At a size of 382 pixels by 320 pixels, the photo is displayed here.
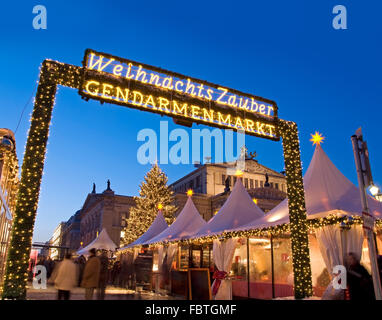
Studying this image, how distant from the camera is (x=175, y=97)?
9.69 metres

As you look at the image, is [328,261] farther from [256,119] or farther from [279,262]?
[279,262]

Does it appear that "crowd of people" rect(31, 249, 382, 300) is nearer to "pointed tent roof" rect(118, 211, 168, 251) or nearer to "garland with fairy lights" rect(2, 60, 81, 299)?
"garland with fairy lights" rect(2, 60, 81, 299)

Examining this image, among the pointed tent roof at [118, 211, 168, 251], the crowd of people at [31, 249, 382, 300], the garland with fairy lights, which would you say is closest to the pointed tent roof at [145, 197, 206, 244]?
the pointed tent roof at [118, 211, 168, 251]

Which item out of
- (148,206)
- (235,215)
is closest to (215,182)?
(148,206)

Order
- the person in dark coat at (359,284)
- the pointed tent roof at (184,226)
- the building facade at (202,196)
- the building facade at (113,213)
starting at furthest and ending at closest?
the building facade at (113,213)
the building facade at (202,196)
the pointed tent roof at (184,226)
the person in dark coat at (359,284)

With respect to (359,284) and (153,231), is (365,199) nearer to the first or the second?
(359,284)

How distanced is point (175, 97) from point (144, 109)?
41.5 inches

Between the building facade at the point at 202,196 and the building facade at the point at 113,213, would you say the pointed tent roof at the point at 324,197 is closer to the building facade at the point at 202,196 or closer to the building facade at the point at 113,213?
the building facade at the point at 202,196

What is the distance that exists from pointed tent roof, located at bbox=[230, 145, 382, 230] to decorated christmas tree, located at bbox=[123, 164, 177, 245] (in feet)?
70.3

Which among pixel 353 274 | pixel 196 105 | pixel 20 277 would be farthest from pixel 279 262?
pixel 20 277

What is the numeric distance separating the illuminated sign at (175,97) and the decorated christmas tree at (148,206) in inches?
965

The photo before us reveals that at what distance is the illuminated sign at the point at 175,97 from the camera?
349 inches

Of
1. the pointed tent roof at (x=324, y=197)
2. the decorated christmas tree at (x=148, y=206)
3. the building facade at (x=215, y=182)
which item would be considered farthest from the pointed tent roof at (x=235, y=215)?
the building facade at (x=215, y=182)
